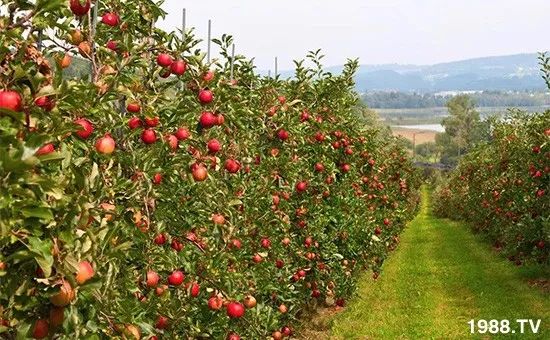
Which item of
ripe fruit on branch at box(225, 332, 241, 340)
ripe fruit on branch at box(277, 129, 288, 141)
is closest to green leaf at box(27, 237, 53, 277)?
ripe fruit on branch at box(225, 332, 241, 340)

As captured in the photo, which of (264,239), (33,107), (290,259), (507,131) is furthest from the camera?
(507,131)

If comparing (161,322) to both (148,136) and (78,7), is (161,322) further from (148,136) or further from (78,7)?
(78,7)

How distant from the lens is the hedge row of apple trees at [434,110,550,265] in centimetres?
1519

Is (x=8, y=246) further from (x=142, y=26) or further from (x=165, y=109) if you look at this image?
(x=142, y=26)

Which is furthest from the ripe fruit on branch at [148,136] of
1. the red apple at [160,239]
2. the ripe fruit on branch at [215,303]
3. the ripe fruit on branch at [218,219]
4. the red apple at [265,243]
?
the red apple at [265,243]

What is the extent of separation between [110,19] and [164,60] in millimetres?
492

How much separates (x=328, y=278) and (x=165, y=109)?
781cm

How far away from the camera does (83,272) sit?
2668mm

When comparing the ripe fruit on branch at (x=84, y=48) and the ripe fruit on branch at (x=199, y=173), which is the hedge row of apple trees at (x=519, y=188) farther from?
the ripe fruit on branch at (x=84, y=48)

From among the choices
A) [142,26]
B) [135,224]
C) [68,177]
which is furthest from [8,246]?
[142,26]

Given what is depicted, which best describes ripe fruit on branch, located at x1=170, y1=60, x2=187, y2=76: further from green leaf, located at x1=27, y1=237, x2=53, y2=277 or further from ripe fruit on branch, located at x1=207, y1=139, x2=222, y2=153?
green leaf, located at x1=27, y1=237, x2=53, y2=277

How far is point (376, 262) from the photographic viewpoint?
1825cm

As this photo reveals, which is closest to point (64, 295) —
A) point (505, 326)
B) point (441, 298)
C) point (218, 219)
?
point (218, 219)

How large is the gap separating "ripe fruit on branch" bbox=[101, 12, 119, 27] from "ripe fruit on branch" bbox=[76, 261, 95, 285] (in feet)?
7.85
